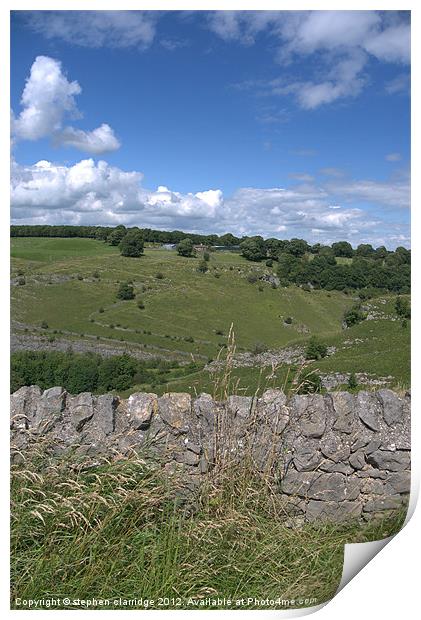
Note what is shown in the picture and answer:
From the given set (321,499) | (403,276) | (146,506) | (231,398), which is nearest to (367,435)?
(321,499)

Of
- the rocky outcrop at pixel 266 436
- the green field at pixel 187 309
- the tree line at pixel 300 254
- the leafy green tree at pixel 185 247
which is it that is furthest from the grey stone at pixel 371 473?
the leafy green tree at pixel 185 247

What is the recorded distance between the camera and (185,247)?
4.55 m

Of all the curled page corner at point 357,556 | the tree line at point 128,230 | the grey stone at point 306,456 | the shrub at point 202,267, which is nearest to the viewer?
the curled page corner at point 357,556

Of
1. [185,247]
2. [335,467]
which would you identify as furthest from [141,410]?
[185,247]

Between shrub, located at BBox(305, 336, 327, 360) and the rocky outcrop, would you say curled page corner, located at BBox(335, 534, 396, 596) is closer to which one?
the rocky outcrop

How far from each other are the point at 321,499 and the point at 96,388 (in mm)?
1921

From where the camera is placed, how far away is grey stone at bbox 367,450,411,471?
365 centimetres

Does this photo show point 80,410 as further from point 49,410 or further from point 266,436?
point 266,436

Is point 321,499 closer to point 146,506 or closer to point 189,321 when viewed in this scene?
point 146,506

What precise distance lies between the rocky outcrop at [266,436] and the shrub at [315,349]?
0.83 meters

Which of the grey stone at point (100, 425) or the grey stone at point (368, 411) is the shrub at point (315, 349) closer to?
the grey stone at point (368, 411)

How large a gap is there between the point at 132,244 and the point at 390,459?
265 centimetres

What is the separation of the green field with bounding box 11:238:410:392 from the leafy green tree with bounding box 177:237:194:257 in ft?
0.31

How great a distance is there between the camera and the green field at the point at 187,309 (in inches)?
174
